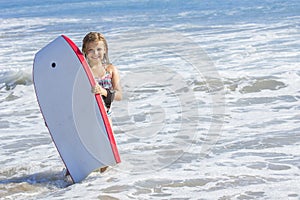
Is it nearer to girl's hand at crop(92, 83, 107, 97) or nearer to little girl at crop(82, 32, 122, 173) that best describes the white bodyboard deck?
girl's hand at crop(92, 83, 107, 97)

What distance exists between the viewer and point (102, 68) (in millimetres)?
4262

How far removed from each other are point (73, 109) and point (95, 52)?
0.44 meters

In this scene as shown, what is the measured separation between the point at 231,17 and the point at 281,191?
15.8 m

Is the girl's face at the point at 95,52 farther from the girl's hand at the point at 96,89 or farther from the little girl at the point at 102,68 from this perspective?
the girl's hand at the point at 96,89

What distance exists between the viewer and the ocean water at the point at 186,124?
4.12 m

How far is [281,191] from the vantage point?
3.88 meters

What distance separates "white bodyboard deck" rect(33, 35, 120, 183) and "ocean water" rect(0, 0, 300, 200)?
199 millimetres

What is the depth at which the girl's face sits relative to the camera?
4191 mm

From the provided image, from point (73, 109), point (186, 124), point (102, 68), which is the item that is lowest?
point (186, 124)

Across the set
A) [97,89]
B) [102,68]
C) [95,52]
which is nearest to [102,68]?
[102,68]

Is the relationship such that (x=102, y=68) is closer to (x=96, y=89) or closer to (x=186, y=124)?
(x=96, y=89)

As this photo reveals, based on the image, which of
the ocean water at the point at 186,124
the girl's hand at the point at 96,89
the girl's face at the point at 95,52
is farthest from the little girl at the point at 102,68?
the ocean water at the point at 186,124

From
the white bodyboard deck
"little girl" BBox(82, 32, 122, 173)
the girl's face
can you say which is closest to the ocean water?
the white bodyboard deck

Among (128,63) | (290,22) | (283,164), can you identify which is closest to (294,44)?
(128,63)
